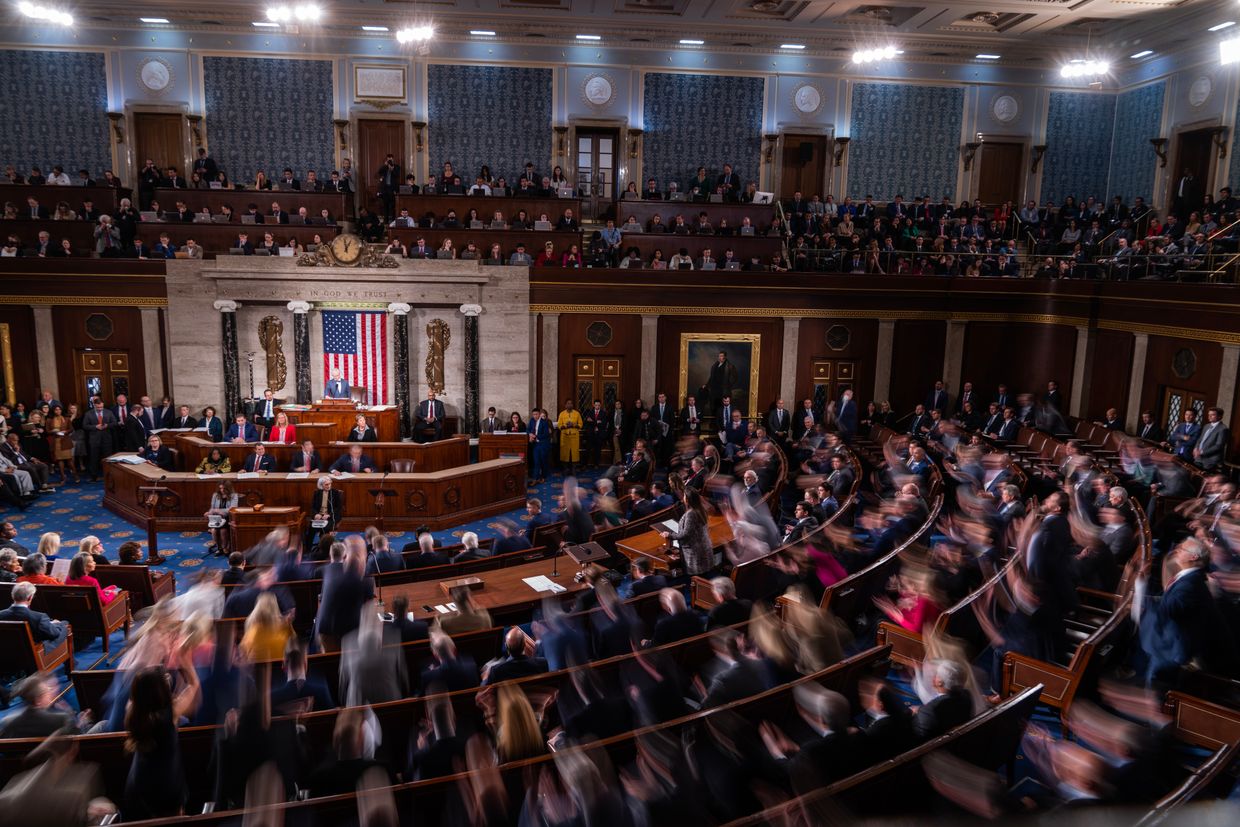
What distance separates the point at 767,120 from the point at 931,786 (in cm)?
1971

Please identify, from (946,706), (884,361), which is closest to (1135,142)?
(884,361)

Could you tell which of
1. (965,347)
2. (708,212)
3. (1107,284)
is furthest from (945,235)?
(708,212)

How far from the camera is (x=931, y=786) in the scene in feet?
14.9

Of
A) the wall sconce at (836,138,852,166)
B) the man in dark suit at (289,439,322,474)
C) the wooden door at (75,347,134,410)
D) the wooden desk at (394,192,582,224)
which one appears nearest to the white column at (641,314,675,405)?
the wooden desk at (394,192,582,224)

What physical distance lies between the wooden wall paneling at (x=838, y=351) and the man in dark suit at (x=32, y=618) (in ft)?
45.2

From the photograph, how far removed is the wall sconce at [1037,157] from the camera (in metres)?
21.8

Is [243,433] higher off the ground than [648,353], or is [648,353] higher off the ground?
[648,353]

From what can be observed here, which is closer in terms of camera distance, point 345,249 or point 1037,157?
point 345,249

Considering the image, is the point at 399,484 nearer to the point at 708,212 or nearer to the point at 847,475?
the point at 847,475

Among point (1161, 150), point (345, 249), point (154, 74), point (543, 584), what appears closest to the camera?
point (543, 584)

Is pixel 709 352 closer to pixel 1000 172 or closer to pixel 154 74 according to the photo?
pixel 1000 172

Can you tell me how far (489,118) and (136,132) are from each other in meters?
8.84

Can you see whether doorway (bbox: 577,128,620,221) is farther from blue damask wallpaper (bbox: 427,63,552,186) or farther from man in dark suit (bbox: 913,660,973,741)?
man in dark suit (bbox: 913,660,973,741)

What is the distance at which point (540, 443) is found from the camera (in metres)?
15.1
